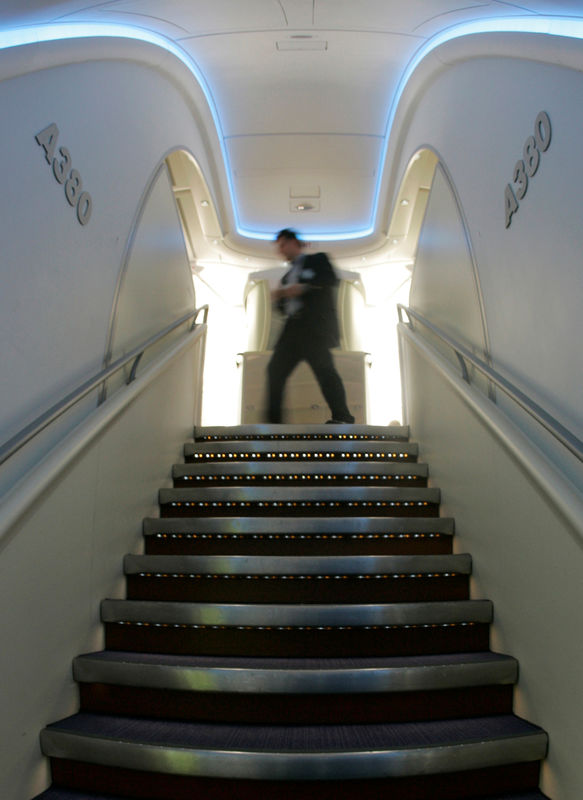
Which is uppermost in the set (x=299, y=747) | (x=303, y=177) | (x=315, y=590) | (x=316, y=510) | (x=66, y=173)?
(x=303, y=177)

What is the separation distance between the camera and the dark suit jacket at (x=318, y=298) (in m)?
4.88

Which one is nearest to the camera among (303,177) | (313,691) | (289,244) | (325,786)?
(325,786)

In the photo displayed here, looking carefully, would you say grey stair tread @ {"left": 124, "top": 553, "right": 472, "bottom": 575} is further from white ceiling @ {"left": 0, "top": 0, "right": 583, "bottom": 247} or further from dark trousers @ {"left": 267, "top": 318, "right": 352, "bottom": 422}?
white ceiling @ {"left": 0, "top": 0, "right": 583, "bottom": 247}

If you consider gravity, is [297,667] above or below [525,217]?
below

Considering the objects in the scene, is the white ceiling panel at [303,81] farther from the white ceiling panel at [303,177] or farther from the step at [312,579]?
the step at [312,579]

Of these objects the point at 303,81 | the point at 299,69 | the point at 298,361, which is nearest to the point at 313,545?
the point at 298,361

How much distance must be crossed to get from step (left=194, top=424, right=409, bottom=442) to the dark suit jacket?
2.63 feet

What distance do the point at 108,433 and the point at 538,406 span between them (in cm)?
178

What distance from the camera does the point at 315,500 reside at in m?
3.38

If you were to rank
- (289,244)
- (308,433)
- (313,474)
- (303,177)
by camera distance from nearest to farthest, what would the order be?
(313,474) < (308,433) < (289,244) < (303,177)

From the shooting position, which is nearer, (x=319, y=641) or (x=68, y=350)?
(x=319, y=641)

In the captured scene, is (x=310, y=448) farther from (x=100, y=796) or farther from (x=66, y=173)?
(x=100, y=796)

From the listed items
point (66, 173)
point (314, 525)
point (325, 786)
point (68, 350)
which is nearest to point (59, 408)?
point (68, 350)

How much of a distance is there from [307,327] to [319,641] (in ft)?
9.16
